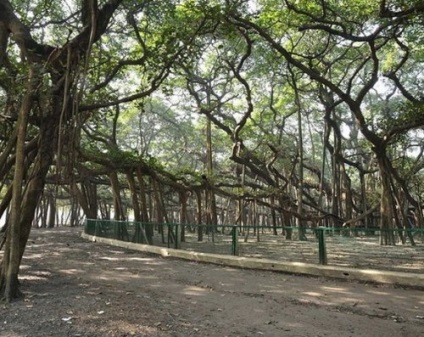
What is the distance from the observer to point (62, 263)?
838cm

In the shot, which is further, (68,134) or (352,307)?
(68,134)

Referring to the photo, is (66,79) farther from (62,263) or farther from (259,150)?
(259,150)

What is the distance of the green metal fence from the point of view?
303 inches

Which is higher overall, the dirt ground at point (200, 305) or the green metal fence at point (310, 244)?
the green metal fence at point (310, 244)

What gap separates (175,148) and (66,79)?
21.3 meters

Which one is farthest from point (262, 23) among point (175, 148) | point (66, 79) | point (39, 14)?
point (175, 148)

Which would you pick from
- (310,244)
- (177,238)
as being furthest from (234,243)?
(310,244)

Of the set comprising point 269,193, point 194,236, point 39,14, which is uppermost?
point 39,14

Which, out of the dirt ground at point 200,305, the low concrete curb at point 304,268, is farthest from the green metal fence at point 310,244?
the dirt ground at point 200,305

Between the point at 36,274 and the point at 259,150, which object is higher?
the point at 259,150

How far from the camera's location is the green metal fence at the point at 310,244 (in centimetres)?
768

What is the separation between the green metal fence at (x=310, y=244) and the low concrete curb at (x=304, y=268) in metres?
0.44

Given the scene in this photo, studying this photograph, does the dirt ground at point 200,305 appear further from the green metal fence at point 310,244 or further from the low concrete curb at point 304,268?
the green metal fence at point 310,244

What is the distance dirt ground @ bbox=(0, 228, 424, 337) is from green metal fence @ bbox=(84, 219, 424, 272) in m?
1.44
